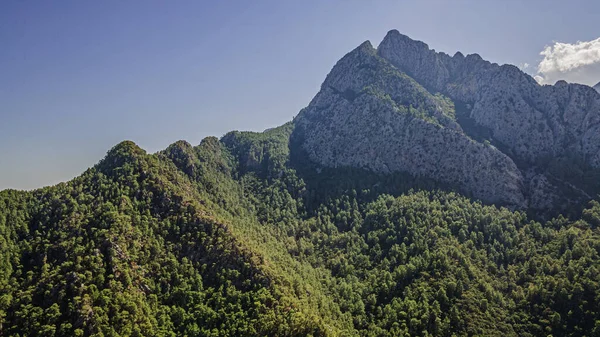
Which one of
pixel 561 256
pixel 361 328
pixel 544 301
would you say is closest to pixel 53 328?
pixel 361 328

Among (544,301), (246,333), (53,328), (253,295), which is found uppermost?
(53,328)

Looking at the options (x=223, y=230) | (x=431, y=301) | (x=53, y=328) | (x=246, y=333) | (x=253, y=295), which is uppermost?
(x=223, y=230)

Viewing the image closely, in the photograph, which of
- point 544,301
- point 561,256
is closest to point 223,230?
point 544,301

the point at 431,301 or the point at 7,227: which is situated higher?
the point at 7,227

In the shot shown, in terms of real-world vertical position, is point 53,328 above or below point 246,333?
above

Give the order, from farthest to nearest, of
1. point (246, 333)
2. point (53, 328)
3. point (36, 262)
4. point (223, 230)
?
point (223, 230)
point (36, 262)
point (246, 333)
point (53, 328)

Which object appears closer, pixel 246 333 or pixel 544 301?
pixel 246 333

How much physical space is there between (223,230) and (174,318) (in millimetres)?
46440

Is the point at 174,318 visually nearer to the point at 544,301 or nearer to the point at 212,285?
the point at 212,285

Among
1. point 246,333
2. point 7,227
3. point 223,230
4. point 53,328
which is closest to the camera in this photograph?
point 53,328

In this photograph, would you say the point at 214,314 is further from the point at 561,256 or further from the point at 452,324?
the point at 561,256

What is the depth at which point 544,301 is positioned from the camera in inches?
6762

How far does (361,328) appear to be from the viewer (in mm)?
170125

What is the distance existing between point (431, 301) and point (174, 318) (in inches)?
4563
